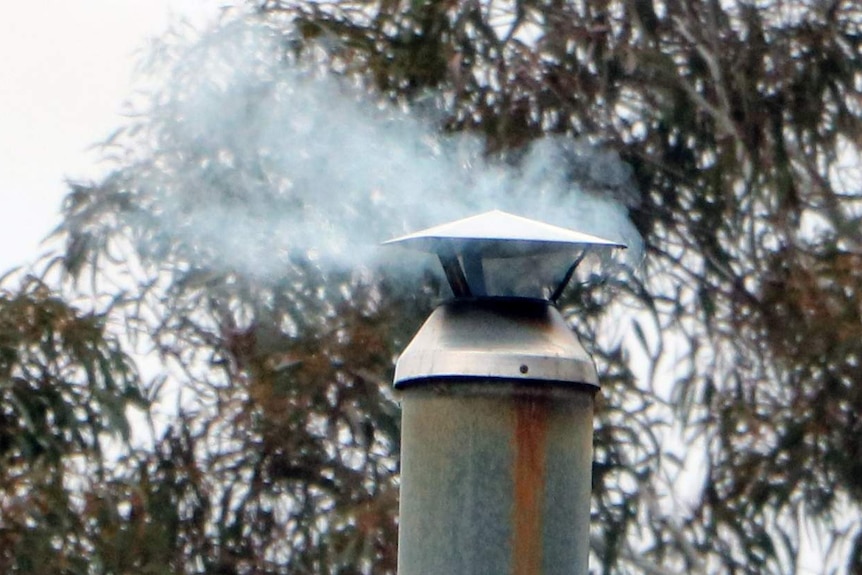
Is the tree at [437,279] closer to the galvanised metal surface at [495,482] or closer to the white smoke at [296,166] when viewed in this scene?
the white smoke at [296,166]

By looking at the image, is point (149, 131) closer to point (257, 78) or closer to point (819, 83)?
point (257, 78)

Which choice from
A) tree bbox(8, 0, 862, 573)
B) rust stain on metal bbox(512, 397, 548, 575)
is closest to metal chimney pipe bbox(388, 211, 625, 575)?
rust stain on metal bbox(512, 397, 548, 575)

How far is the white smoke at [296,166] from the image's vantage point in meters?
4.78

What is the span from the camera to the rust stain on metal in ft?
7.48

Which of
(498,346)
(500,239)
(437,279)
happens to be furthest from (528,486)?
(437,279)

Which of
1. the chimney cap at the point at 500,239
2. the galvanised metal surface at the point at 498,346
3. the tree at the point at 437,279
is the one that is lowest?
the galvanised metal surface at the point at 498,346

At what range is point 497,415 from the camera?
2.33m

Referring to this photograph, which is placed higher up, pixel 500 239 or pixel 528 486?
pixel 500 239

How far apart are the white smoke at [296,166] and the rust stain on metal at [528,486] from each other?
7.63 ft

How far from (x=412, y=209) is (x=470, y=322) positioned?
2.35 m

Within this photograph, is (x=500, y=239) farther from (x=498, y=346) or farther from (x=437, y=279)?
(x=437, y=279)

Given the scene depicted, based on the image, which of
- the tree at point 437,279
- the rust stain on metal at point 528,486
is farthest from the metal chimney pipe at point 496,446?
the tree at point 437,279

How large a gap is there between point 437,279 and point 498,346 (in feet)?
8.01

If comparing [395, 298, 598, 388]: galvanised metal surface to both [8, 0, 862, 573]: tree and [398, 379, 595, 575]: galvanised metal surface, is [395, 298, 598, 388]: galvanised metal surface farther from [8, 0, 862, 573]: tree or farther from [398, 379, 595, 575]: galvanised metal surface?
[8, 0, 862, 573]: tree
